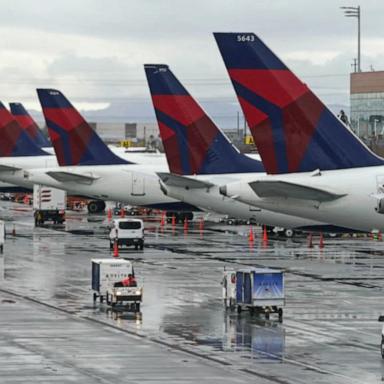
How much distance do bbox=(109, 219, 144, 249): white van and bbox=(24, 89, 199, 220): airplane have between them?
18.9 m

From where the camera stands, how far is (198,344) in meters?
36.7

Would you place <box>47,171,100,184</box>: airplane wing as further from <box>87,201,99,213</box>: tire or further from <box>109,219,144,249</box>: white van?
<box>87,201,99,213</box>: tire

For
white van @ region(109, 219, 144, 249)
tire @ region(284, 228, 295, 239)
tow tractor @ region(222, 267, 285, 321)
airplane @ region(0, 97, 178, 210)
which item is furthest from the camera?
airplane @ region(0, 97, 178, 210)

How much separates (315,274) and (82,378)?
96.6 feet

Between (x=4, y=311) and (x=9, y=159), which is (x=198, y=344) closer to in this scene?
(x=4, y=311)

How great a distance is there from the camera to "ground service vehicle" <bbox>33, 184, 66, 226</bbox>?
328ft

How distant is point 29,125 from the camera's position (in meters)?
147

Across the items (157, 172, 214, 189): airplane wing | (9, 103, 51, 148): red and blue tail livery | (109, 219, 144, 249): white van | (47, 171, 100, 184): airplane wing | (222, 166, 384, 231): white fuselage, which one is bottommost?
(109, 219, 144, 249): white van

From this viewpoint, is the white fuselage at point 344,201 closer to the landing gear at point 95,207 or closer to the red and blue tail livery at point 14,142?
the landing gear at point 95,207

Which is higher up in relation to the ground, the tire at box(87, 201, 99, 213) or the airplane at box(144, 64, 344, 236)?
the airplane at box(144, 64, 344, 236)

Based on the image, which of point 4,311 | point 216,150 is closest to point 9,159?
point 216,150

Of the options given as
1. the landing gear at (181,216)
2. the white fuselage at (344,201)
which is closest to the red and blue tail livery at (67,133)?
the landing gear at (181,216)

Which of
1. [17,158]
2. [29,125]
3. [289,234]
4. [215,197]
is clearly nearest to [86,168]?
[289,234]

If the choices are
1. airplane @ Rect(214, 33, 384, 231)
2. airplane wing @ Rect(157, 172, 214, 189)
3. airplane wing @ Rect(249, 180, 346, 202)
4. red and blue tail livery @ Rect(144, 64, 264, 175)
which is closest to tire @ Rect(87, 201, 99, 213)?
red and blue tail livery @ Rect(144, 64, 264, 175)
